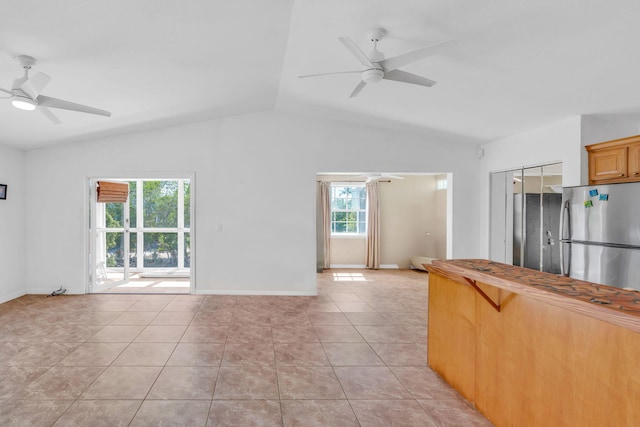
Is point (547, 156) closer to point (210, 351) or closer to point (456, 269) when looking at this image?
point (456, 269)

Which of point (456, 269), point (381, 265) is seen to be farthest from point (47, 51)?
point (381, 265)

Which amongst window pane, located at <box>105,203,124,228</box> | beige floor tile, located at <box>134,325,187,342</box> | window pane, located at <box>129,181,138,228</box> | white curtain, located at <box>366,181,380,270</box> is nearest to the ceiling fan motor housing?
beige floor tile, located at <box>134,325,187,342</box>

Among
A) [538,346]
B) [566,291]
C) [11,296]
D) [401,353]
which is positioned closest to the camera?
[566,291]

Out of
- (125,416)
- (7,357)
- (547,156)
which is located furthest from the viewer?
(547,156)

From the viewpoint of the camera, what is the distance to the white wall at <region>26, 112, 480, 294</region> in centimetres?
504

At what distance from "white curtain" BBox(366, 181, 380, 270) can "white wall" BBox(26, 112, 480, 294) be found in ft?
7.59

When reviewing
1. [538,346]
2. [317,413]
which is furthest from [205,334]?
[538,346]

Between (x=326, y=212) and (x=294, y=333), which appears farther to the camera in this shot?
(x=326, y=212)

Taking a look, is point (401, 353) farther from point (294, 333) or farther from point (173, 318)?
point (173, 318)

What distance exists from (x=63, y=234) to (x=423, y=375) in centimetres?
557

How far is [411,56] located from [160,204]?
6.00 m

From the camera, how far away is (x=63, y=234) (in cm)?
504

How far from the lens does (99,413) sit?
2.10 meters

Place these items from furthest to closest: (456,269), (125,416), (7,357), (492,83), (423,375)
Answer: (492,83)
(7,357)
(423,375)
(456,269)
(125,416)
